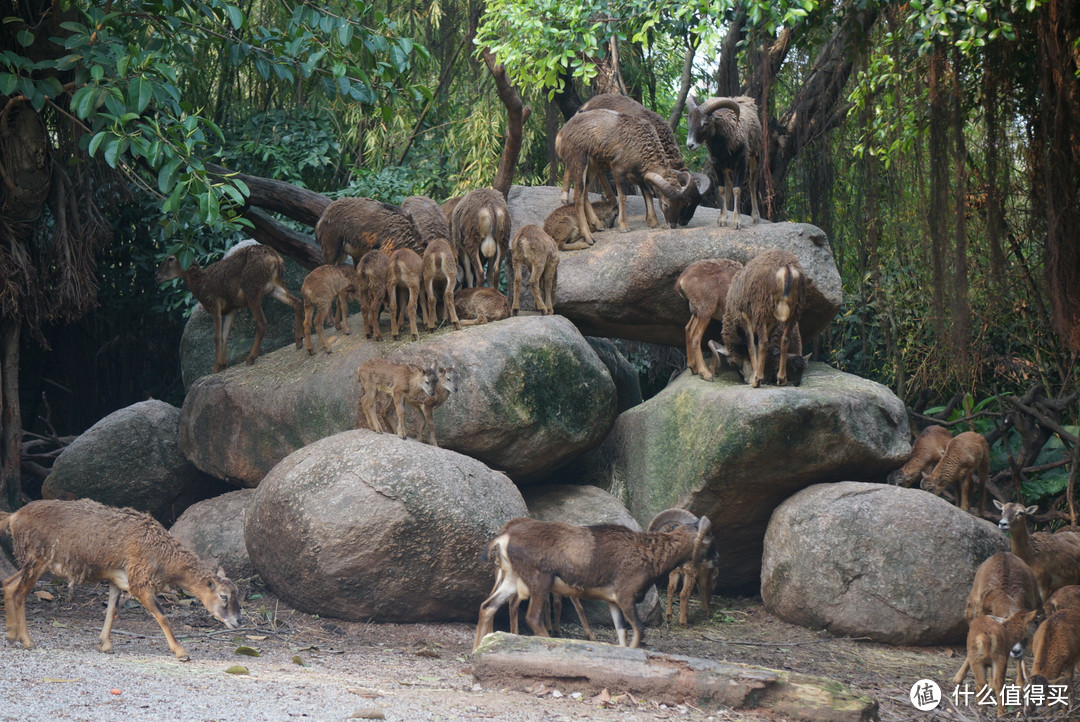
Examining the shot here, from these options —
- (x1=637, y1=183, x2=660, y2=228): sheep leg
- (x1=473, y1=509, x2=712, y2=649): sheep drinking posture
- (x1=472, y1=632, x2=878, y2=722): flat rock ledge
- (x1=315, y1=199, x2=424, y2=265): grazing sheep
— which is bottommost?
(x1=472, y1=632, x2=878, y2=722): flat rock ledge

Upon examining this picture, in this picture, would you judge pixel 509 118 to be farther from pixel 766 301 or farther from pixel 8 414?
pixel 8 414

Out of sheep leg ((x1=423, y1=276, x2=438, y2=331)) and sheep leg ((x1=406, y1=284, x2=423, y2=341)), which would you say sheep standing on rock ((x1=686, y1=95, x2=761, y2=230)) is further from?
sheep leg ((x1=406, y1=284, x2=423, y2=341))

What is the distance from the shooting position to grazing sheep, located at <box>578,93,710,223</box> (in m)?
11.1

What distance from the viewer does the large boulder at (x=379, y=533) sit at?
794 centimetres

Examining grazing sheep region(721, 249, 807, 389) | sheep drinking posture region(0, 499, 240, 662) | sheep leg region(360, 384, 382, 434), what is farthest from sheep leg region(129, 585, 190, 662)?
grazing sheep region(721, 249, 807, 389)

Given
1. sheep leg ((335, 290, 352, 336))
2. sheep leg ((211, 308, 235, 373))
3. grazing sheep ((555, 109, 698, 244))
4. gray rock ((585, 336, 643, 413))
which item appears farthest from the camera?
gray rock ((585, 336, 643, 413))

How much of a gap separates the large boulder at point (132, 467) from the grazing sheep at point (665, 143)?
5.41 meters

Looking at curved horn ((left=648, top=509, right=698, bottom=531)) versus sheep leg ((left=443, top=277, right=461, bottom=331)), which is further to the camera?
sheep leg ((left=443, top=277, right=461, bottom=331))

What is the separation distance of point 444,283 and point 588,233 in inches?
77.8

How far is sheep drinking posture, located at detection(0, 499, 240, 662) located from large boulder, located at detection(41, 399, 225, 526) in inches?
144

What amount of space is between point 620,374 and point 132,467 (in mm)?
5537

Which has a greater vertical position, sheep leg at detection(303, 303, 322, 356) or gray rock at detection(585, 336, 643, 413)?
sheep leg at detection(303, 303, 322, 356)

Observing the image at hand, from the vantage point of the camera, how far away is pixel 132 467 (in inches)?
427

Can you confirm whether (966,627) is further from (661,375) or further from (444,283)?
(661,375)
